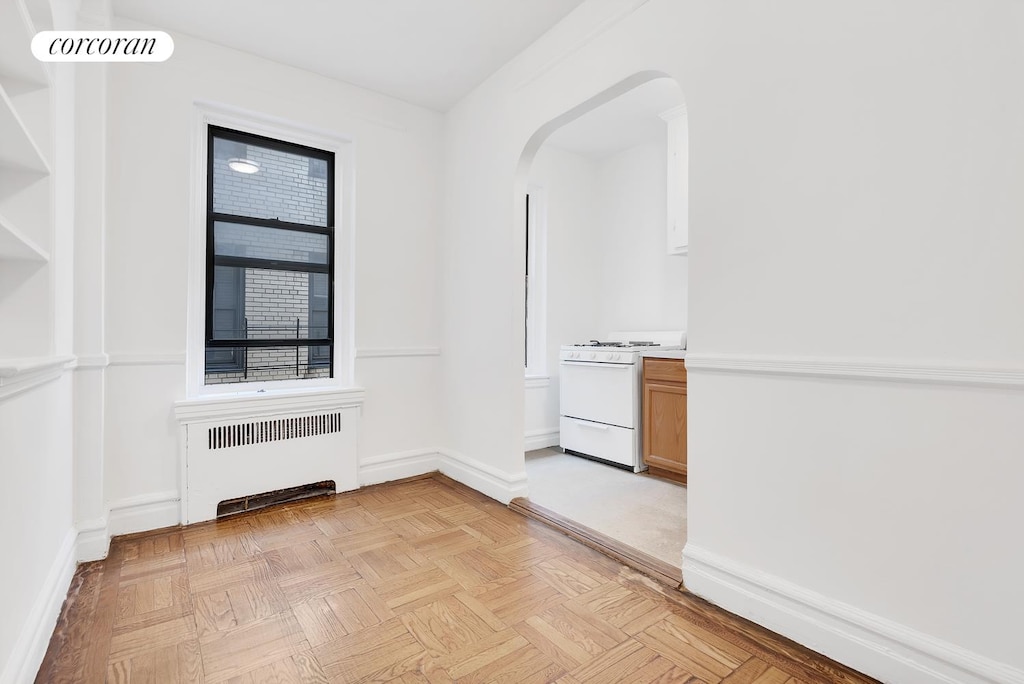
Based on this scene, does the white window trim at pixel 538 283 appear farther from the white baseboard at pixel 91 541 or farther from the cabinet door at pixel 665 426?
the white baseboard at pixel 91 541

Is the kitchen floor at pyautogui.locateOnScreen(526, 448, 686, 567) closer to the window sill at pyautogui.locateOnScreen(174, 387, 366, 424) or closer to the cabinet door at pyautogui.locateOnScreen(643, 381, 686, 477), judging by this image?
the cabinet door at pyautogui.locateOnScreen(643, 381, 686, 477)

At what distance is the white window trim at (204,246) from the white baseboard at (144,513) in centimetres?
53

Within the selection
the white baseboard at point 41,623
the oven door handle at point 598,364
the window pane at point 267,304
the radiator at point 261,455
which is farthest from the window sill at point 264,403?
the oven door handle at point 598,364

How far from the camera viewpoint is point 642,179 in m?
4.09

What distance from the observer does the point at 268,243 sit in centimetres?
293

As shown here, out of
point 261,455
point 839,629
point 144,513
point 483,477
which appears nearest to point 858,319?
point 839,629

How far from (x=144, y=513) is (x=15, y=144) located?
1866 mm

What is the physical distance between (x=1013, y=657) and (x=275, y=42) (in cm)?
374

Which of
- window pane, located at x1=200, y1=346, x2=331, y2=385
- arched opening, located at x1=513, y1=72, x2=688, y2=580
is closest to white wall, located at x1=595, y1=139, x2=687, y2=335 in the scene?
arched opening, located at x1=513, y1=72, x2=688, y2=580

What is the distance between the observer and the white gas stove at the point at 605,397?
11.2 feet

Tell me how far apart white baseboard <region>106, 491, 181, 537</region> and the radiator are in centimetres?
6

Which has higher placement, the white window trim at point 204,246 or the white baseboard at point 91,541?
the white window trim at point 204,246

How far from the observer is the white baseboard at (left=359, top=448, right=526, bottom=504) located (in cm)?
277

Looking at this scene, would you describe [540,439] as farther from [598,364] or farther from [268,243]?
[268,243]
